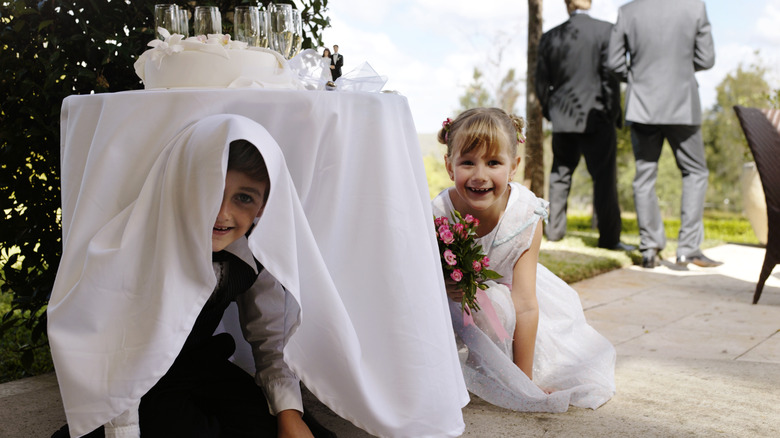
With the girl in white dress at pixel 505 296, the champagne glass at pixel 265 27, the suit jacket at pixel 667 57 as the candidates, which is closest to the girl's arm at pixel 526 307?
the girl in white dress at pixel 505 296

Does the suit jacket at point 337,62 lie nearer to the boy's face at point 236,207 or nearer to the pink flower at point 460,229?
the pink flower at point 460,229

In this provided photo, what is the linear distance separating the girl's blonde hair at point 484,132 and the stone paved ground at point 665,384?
3.01 feet

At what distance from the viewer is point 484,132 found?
2.49 metres

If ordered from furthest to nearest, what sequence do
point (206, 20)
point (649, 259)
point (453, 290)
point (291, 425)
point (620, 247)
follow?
point (620, 247), point (649, 259), point (453, 290), point (206, 20), point (291, 425)

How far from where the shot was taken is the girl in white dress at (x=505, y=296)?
2408mm

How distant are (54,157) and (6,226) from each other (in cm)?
31

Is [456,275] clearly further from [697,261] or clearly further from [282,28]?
[697,261]

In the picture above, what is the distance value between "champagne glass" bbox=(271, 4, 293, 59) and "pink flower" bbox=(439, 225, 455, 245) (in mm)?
779

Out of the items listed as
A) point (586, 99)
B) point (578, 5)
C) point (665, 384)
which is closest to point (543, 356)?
point (665, 384)

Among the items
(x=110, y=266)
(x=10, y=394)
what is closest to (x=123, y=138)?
(x=110, y=266)

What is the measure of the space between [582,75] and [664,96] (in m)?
0.92

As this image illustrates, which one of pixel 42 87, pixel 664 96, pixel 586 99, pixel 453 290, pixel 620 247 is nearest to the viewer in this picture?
pixel 453 290

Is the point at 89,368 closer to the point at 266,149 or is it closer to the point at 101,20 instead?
the point at 266,149

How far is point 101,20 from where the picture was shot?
104 inches
